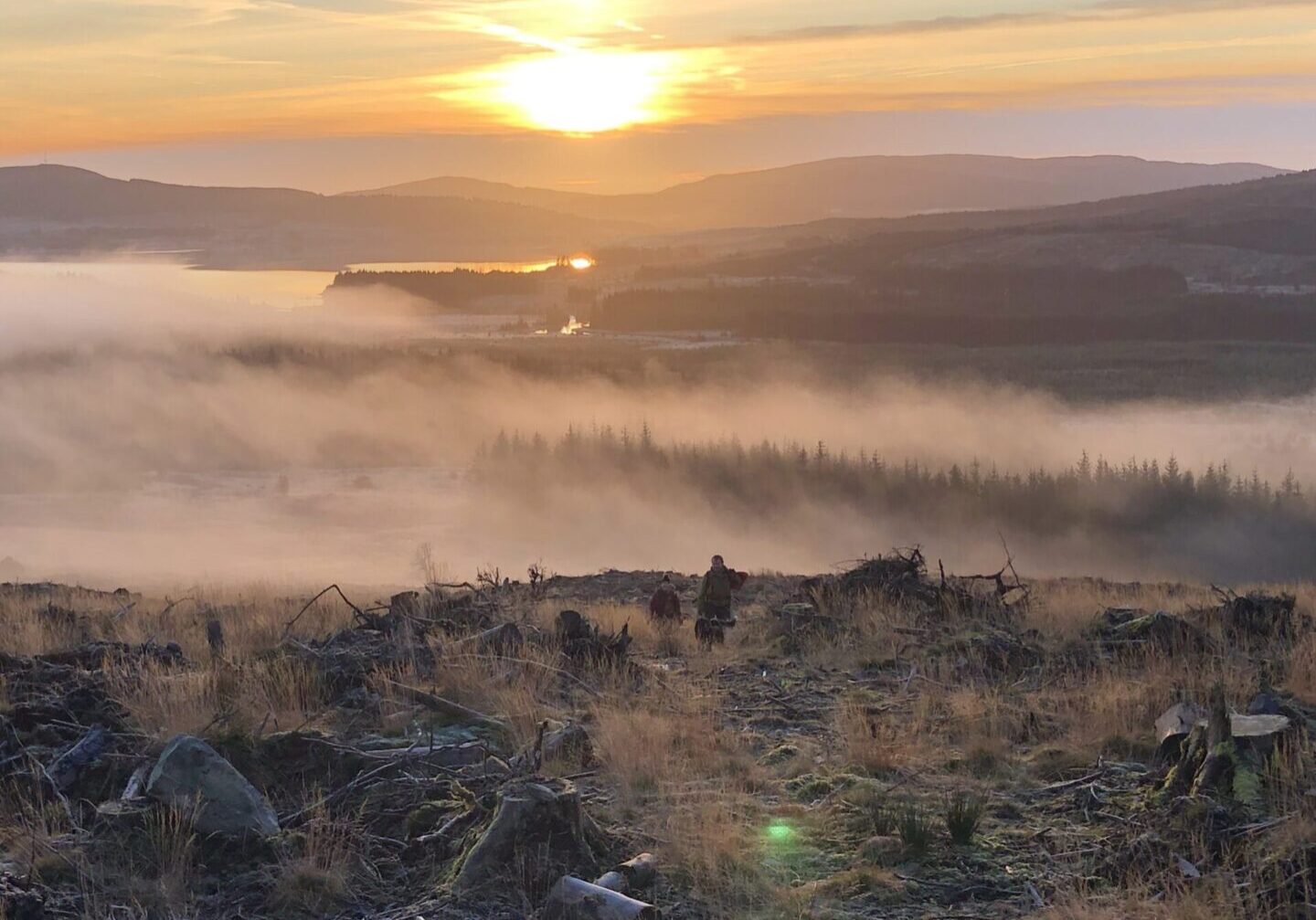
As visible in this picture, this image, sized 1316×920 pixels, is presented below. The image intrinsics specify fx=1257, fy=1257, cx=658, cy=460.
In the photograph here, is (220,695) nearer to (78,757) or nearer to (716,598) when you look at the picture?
(78,757)

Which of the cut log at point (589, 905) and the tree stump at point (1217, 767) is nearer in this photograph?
the cut log at point (589, 905)

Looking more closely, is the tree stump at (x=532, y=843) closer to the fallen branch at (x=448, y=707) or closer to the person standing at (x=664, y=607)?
the fallen branch at (x=448, y=707)

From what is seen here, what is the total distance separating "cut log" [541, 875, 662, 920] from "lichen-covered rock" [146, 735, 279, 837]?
1679 mm

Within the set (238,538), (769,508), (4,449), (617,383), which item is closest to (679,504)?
(769,508)

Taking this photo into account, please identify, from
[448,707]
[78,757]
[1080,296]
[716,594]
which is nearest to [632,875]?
[448,707]

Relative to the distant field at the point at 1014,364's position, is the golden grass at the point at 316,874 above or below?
above

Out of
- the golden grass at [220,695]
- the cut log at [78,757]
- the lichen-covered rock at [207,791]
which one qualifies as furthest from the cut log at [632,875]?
the cut log at [78,757]

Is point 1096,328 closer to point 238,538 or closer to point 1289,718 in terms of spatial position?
point 238,538

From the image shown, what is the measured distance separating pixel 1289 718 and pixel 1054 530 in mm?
86369

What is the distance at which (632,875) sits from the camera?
5840mm

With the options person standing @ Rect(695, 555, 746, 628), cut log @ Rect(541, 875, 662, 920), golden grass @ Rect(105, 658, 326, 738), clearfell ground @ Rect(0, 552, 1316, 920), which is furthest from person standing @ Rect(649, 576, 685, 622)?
cut log @ Rect(541, 875, 662, 920)

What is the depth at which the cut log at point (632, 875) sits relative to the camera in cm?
567

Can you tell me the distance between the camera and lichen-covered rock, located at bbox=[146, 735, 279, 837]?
6.17 metres

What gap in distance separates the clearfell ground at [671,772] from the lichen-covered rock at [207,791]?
3cm
